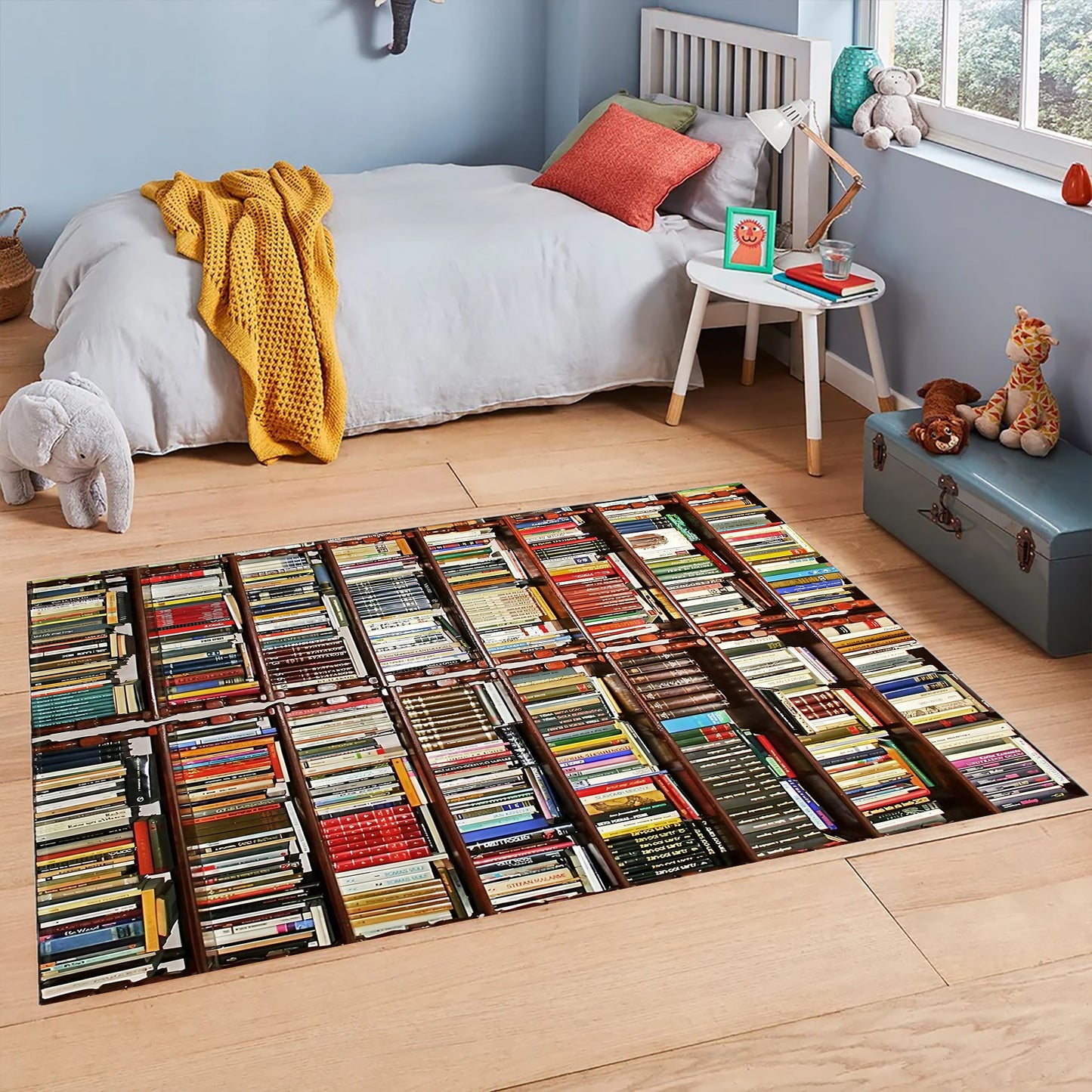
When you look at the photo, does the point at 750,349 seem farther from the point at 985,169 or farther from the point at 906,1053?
the point at 906,1053

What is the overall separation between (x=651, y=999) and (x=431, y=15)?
158 inches

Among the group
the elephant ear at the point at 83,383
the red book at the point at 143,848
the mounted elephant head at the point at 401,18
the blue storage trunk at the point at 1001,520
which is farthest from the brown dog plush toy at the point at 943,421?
the mounted elephant head at the point at 401,18

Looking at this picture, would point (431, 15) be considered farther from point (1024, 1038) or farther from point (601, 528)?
point (1024, 1038)

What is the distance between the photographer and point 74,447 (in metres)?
2.87

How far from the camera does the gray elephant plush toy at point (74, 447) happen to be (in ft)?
9.32

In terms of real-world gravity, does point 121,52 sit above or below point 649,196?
above

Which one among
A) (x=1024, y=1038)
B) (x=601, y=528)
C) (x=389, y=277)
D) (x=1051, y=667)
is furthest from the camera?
(x=389, y=277)

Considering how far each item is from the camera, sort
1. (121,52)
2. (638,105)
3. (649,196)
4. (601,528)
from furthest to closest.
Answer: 1. (121,52)
2. (638,105)
3. (649,196)
4. (601,528)

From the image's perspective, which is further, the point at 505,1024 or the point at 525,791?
the point at 525,791

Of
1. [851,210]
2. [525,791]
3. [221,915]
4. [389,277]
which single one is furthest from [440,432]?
[221,915]

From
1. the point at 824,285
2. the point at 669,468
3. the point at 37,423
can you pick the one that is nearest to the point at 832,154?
the point at 824,285

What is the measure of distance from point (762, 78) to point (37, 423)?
2195mm

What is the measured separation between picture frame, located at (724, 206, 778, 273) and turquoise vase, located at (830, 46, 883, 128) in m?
0.38

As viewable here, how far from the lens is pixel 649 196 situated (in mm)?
3645
